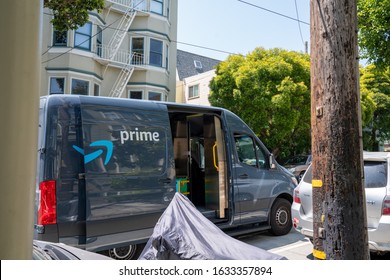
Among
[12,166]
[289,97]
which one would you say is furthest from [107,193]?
[289,97]

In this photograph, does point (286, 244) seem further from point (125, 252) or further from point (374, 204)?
point (125, 252)

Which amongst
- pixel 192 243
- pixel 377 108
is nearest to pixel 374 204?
pixel 192 243

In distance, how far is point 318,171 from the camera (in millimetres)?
2650

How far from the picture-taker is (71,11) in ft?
30.2

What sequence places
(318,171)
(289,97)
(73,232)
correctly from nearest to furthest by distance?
(318,171), (73,232), (289,97)

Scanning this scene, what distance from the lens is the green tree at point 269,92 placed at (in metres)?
18.2

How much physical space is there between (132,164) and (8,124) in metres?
4.17

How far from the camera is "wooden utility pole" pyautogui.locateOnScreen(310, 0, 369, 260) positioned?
254cm

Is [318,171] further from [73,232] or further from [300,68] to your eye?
[300,68]

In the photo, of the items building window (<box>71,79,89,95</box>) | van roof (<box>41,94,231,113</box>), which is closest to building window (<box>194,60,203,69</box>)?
building window (<box>71,79,89,95</box>)

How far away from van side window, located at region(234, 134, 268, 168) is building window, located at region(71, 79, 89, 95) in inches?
477

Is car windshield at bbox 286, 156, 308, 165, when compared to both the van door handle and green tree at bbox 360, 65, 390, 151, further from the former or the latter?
the van door handle

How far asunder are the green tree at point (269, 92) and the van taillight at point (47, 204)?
48.1 feet

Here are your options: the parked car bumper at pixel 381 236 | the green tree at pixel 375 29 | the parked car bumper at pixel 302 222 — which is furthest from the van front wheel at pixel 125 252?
→ the green tree at pixel 375 29
